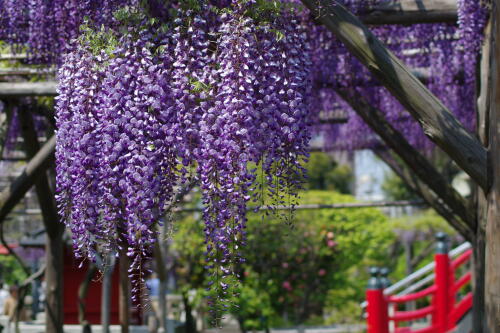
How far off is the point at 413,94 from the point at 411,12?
1384 millimetres

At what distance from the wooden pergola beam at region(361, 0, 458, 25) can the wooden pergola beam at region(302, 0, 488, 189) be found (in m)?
1.18

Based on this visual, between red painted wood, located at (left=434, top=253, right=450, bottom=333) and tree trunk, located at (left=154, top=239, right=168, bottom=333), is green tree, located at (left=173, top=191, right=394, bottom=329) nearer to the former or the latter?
tree trunk, located at (left=154, top=239, right=168, bottom=333)

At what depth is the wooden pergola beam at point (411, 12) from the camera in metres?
5.24

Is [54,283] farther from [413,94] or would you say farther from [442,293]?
[413,94]

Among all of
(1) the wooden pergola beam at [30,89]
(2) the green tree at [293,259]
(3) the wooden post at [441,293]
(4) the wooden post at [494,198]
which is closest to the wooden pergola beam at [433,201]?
(3) the wooden post at [441,293]

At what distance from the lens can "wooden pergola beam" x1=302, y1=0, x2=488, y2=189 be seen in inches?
156

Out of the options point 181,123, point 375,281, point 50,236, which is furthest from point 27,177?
point 375,281

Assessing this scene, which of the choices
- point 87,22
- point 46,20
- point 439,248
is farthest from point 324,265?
point 87,22

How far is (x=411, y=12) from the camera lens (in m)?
5.24

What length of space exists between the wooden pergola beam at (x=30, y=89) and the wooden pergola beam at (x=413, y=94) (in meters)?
2.36

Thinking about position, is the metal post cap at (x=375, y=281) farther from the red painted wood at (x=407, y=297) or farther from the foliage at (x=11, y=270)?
the foliage at (x=11, y=270)

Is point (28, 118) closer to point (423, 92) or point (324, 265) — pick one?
point (423, 92)

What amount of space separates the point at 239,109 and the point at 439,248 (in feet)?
15.6

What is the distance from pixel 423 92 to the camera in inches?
158
